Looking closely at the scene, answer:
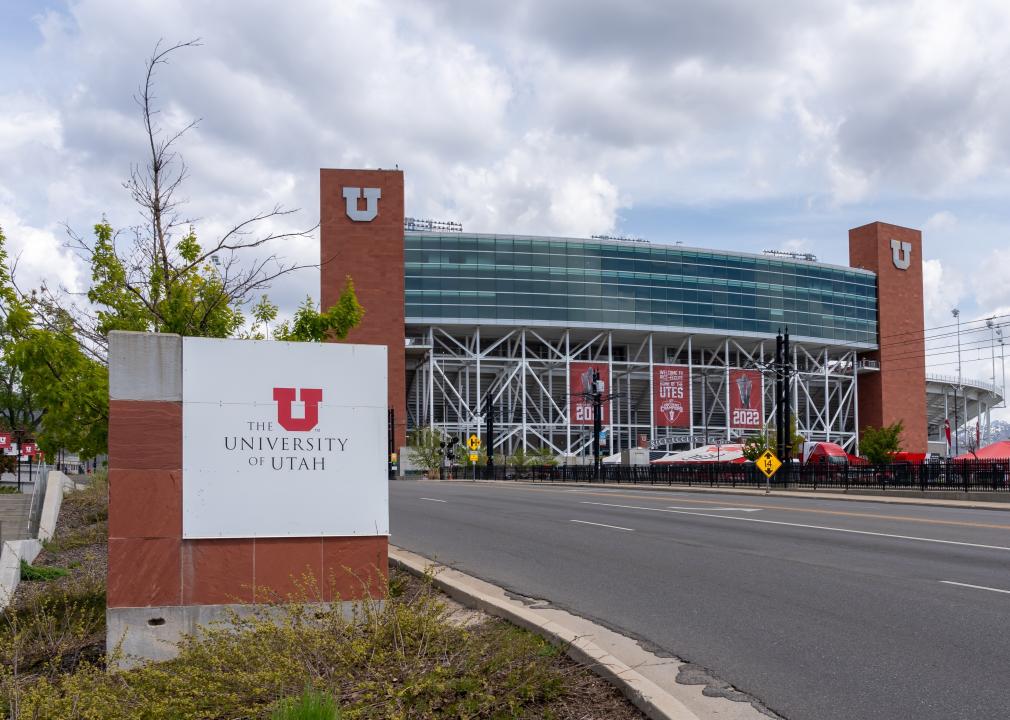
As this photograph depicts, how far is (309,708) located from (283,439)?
3.53 m

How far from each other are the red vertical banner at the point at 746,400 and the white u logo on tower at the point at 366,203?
3838cm

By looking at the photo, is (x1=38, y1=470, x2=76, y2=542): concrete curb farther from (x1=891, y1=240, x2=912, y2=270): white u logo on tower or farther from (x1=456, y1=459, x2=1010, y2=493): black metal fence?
(x1=891, y1=240, x2=912, y2=270): white u logo on tower

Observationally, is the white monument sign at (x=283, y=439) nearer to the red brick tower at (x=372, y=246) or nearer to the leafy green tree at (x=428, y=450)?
the leafy green tree at (x=428, y=450)

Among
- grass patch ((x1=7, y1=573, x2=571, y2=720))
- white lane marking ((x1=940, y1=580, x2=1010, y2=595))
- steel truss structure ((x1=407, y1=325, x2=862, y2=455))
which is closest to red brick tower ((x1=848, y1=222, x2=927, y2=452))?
steel truss structure ((x1=407, y1=325, x2=862, y2=455))

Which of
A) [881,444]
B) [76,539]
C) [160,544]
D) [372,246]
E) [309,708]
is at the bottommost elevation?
[881,444]

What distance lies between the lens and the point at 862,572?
39.8 ft

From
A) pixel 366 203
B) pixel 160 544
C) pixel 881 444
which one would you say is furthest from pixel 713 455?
pixel 160 544

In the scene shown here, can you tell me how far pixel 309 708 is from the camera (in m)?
5.46

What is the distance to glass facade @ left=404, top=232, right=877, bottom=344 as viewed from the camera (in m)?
Answer: 91.7

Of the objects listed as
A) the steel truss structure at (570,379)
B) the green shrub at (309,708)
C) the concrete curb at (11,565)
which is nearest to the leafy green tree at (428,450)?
the steel truss structure at (570,379)

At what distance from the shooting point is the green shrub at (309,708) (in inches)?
214

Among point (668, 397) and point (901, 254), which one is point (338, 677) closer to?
point (668, 397)

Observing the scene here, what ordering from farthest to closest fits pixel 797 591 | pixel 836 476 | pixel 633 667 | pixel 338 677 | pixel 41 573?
pixel 836 476
pixel 41 573
pixel 797 591
pixel 633 667
pixel 338 677

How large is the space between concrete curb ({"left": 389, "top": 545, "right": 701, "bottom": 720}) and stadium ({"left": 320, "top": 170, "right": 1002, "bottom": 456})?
7277 cm
